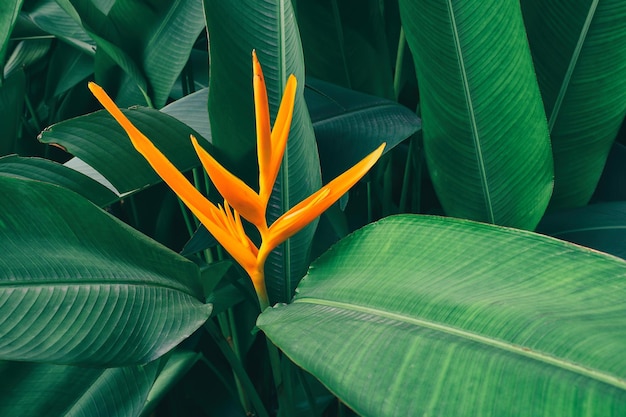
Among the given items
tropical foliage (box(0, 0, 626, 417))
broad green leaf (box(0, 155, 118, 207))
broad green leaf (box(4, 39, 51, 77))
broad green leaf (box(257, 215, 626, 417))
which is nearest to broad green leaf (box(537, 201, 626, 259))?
tropical foliage (box(0, 0, 626, 417))

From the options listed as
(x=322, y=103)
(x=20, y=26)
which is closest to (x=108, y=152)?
(x=322, y=103)

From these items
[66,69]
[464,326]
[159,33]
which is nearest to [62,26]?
[66,69]

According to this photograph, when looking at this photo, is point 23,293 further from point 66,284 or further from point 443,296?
point 443,296

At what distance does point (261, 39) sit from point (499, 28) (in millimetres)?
194

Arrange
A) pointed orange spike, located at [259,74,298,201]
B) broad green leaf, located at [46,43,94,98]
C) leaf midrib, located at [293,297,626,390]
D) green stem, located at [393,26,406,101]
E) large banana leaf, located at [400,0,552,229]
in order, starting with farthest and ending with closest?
broad green leaf, located at [46,43,94,98]
green stem, located at [393,26,406,101]
large banana leaf, located at [400,0,552,229]
pointed orange spike, located at [259,74,298,201]
leaf midrib, located at [293,297,626,390]

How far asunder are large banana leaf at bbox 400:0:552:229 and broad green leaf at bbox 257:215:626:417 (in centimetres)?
13

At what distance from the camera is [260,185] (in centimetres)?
38

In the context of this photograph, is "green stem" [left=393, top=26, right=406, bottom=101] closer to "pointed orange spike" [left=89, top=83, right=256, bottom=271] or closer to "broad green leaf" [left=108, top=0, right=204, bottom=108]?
"broad green leaf" [left=108, top=0, right=204, bottom=108]

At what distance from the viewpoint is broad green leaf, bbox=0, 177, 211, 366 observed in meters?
0.39

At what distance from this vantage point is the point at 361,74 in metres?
0.72

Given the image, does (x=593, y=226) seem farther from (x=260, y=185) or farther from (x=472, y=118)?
(x=260, y=185)

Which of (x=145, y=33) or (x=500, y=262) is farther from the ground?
(x=145, y=33)

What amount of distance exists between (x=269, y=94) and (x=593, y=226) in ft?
1.11

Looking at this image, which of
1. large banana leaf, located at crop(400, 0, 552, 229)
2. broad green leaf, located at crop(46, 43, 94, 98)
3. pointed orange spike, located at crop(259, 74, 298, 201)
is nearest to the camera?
pointed orange spike, located at crop(259, 74, 298, 201)
